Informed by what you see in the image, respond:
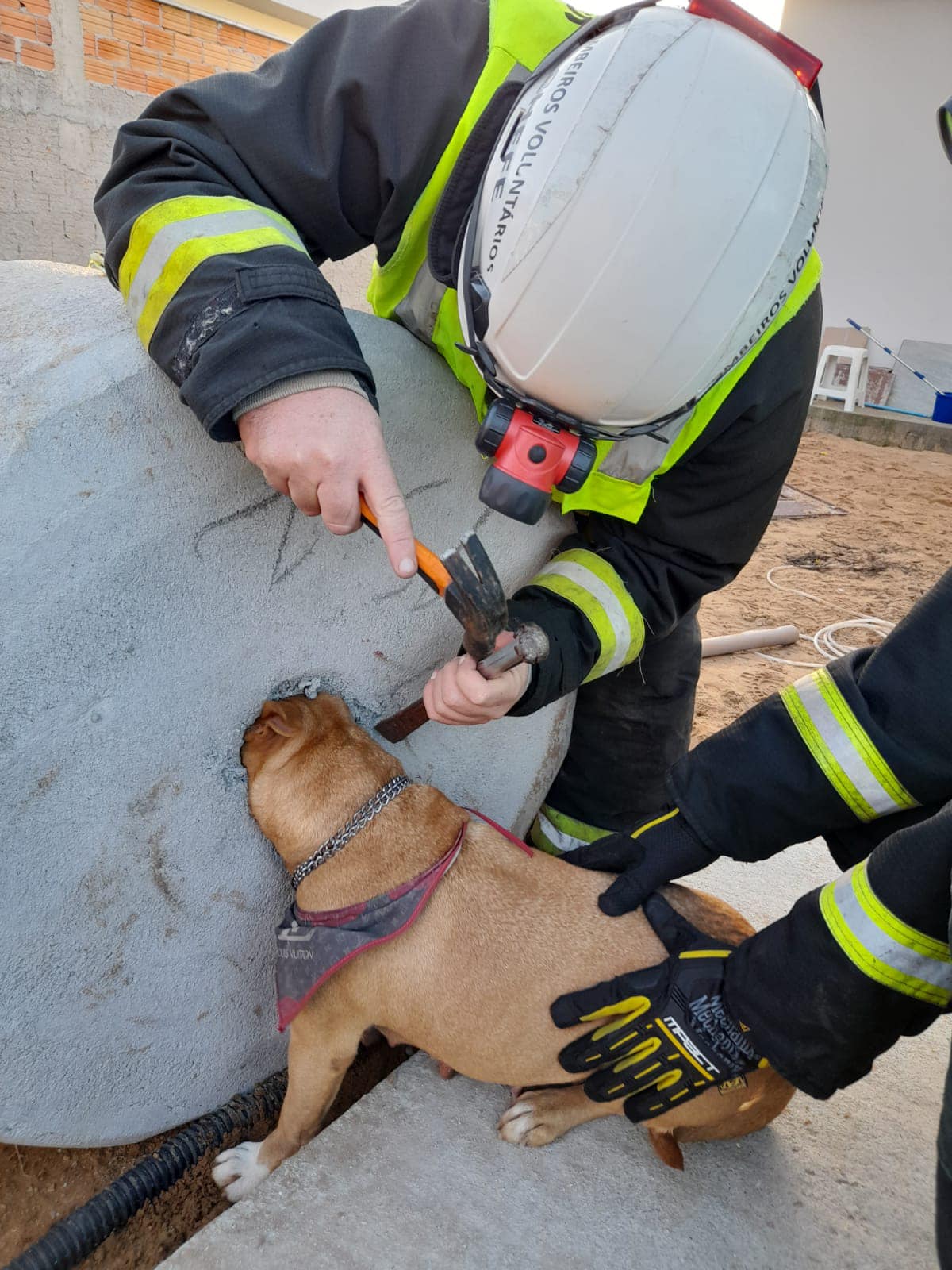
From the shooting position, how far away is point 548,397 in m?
1.73

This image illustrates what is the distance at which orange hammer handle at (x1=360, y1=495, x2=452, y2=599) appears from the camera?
172 cm

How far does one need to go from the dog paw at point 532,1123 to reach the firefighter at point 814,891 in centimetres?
12

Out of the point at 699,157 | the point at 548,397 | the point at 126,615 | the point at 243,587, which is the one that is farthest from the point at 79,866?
the point at 699,157

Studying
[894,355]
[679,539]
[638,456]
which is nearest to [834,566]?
[679,539]

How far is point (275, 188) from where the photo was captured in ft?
6.48

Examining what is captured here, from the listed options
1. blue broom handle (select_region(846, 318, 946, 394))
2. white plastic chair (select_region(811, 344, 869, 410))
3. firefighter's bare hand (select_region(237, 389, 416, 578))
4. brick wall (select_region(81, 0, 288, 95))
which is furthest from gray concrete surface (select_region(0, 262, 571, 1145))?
blue broom handle (select_region(846, 318, 946, 394))

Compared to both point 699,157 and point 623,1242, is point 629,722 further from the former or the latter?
point 699,157

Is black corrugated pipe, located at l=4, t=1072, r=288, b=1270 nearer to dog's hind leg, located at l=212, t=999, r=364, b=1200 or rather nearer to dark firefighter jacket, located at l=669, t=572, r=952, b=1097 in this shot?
dog's hind leg, located at l=212, t=999, r=364, b=1200

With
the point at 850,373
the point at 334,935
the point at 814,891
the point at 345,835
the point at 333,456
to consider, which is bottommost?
the point at 850,373

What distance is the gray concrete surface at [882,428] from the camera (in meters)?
11.6

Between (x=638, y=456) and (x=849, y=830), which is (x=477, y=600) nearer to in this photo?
(x=638, y=456)

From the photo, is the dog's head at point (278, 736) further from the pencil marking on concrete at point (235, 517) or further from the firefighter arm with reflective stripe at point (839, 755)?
the firefighter arm with reflective stripe at point (839, 755)

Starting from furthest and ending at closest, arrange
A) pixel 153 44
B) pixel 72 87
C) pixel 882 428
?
pixel 882 428 < pixel 153 44 < pixel 72 87

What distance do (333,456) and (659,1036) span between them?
4.32 feet
